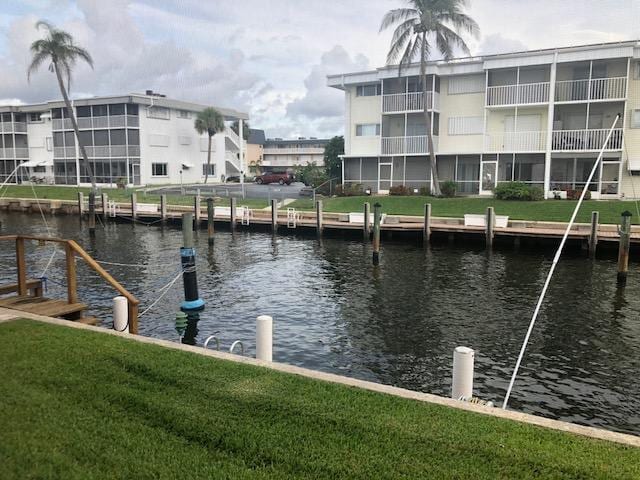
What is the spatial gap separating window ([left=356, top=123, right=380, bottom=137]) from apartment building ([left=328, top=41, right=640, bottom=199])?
90mm

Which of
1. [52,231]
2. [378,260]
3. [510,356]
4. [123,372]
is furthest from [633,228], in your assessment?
[52,231]

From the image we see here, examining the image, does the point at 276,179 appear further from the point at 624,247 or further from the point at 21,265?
the point at 21,265

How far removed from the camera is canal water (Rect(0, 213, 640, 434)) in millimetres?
11586

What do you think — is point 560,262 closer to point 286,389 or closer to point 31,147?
point 286,389

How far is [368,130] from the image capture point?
4769 centimetres

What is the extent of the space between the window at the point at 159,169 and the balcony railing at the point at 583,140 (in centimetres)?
4471

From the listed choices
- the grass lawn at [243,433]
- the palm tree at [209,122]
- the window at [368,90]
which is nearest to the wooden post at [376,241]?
the grass lawn at [243,433]

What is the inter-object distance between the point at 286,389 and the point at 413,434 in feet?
5.77

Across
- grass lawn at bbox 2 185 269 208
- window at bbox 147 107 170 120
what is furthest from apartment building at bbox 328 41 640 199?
window at bbox 147 107 170 120

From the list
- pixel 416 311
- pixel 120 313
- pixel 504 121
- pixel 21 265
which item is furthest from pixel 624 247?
pixel 504 121

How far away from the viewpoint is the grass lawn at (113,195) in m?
44.6

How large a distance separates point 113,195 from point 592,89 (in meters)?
40.3

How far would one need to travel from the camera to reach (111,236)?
116 ft

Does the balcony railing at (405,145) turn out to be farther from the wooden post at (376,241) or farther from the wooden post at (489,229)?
the wooden post at (376,241)
